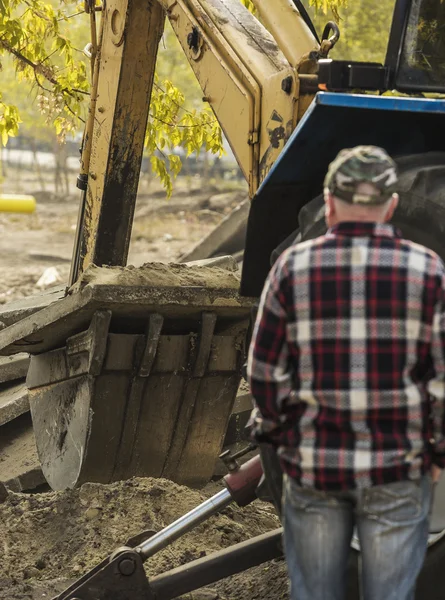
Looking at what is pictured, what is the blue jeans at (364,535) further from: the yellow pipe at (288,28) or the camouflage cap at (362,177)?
the yellow pipe at (288,28)

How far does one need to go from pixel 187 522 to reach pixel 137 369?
56.2 inches

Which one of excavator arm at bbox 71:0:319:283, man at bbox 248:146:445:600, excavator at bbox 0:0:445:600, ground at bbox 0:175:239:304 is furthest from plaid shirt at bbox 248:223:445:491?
ground at bbox 0:175:239:304

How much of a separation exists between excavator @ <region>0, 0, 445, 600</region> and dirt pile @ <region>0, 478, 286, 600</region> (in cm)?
23

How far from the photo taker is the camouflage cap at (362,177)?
2715mm

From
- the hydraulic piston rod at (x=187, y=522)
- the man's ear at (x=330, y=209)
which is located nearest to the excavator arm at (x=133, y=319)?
the hydraulic piston rod at (x=187, y=522)

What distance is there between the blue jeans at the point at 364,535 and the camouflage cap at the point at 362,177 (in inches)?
29.0

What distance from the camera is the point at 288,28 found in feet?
15.1

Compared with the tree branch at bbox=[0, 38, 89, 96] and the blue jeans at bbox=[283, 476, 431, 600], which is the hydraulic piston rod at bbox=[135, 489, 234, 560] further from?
the tree branch at bbox=[0, 38, 89, 96]

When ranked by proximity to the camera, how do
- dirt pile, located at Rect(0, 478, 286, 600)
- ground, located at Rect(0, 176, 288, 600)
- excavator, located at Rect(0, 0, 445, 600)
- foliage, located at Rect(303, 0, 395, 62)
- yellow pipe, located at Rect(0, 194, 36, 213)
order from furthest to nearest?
foliage, located at Rect(303, 0, 395, 62), yellow pipe, located at Rect(0, 194, 36, 213), dirt pile, located at Rect(0, 478, 286, 600), ground, located at Rect(0, 176, 288, 600), excavator, located at Rect(0, 0, 445, 600)

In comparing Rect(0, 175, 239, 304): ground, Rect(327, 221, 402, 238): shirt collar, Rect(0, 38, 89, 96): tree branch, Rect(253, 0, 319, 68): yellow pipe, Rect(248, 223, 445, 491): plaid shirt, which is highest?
Rect(253, 0, 319, 68): yellow pipe

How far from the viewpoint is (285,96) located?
166 inches

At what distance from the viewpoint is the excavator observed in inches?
146

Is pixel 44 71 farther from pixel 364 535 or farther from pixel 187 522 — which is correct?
pixel 364 535

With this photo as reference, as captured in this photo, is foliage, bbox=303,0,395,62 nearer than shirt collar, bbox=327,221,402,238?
No
